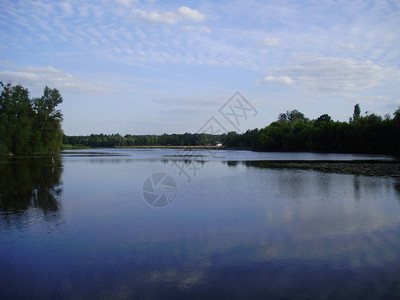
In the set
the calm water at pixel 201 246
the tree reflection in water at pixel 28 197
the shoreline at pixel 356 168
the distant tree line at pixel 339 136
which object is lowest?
the shoreline at pixel 356 168

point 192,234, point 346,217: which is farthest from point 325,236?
point 192,234

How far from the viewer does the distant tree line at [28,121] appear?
54781 millimetres

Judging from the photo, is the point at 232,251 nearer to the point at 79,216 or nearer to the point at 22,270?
the point at 22,270

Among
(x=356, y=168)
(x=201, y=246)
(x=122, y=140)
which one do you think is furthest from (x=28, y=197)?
(x=122, y=140)

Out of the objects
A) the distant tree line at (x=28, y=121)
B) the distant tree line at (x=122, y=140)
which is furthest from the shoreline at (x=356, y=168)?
the distant tree line at (x=122, y=140)

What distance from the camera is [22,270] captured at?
6.14m

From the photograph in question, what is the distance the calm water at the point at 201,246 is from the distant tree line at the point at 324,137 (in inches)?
2064

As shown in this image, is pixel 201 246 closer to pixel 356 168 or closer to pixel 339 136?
pixel 356 168

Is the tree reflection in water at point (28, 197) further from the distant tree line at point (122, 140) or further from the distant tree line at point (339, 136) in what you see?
the distant tree line at point (122, 140)

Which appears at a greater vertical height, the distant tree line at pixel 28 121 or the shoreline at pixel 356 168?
the distant tree line at pixel 28 121

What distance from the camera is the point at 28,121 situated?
57.7 metres

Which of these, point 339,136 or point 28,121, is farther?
point 339,136

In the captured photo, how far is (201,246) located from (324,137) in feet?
252

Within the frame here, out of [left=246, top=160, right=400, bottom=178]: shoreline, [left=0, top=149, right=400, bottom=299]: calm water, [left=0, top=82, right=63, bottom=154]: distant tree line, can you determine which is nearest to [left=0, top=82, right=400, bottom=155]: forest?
→ [left=0, top=82, right=63, bottom=154]: distant tree line
